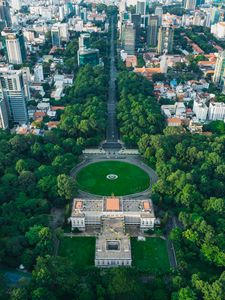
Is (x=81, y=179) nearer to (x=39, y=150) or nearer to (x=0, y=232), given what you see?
(x=39, y=150)

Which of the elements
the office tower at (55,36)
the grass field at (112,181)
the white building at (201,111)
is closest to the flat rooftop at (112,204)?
the grass field at (112,181)

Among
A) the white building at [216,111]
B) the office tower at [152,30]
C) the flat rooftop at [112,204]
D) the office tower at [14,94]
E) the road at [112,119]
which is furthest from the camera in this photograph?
the office tower at [152,30]

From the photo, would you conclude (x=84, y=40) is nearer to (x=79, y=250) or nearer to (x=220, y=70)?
(x=220, y=70)

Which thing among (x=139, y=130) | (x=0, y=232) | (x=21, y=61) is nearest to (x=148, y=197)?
(x=139, y=130)

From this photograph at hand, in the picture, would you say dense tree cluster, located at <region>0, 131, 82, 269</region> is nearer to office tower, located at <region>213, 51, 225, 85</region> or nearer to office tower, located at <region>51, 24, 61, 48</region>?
office tower, located at <region>213, 51, 225, 85</region>

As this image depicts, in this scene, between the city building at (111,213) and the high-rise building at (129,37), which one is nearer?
the city building at (111,213)

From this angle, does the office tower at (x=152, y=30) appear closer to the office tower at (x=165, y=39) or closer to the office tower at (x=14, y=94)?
the office tower at (x=165, y=39)

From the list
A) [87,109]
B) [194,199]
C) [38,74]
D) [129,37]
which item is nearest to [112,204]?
[194,199]
